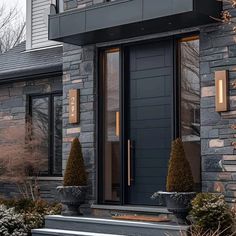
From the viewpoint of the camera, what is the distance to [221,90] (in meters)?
8.38

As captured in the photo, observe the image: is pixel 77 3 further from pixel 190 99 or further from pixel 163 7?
pixel 190 99

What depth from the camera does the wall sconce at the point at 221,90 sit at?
8.34 meters

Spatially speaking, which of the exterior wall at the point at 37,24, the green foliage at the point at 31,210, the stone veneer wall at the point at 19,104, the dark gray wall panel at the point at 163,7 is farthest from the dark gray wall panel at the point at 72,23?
the exterior wall at the point at 37,24

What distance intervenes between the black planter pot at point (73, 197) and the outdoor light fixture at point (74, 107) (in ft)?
4.23

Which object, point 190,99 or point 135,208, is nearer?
point 190,99

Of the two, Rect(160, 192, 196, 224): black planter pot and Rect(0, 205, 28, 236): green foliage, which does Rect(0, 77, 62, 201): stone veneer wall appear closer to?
Rect(0, 205, 28, 236): green foliage

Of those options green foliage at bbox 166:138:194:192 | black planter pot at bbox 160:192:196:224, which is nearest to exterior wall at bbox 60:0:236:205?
green foliage at bbox 166:138:194:192

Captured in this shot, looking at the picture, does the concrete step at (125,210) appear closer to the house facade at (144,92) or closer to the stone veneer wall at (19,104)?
the house facade at (144,92)

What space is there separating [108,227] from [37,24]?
7.49 m

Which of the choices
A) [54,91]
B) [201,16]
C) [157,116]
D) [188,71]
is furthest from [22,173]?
[201,16]

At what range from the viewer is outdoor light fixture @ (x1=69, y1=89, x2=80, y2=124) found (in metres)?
10.3

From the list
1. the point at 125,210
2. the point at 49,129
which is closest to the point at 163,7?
the point at 125,210

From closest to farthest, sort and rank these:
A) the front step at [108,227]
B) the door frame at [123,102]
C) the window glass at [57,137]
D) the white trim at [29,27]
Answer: the front step at [108,227], the door frame at [123,102], the window glass at [57,137], the white trim at [29,27]

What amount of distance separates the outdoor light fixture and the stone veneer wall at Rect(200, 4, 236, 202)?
2.55m
